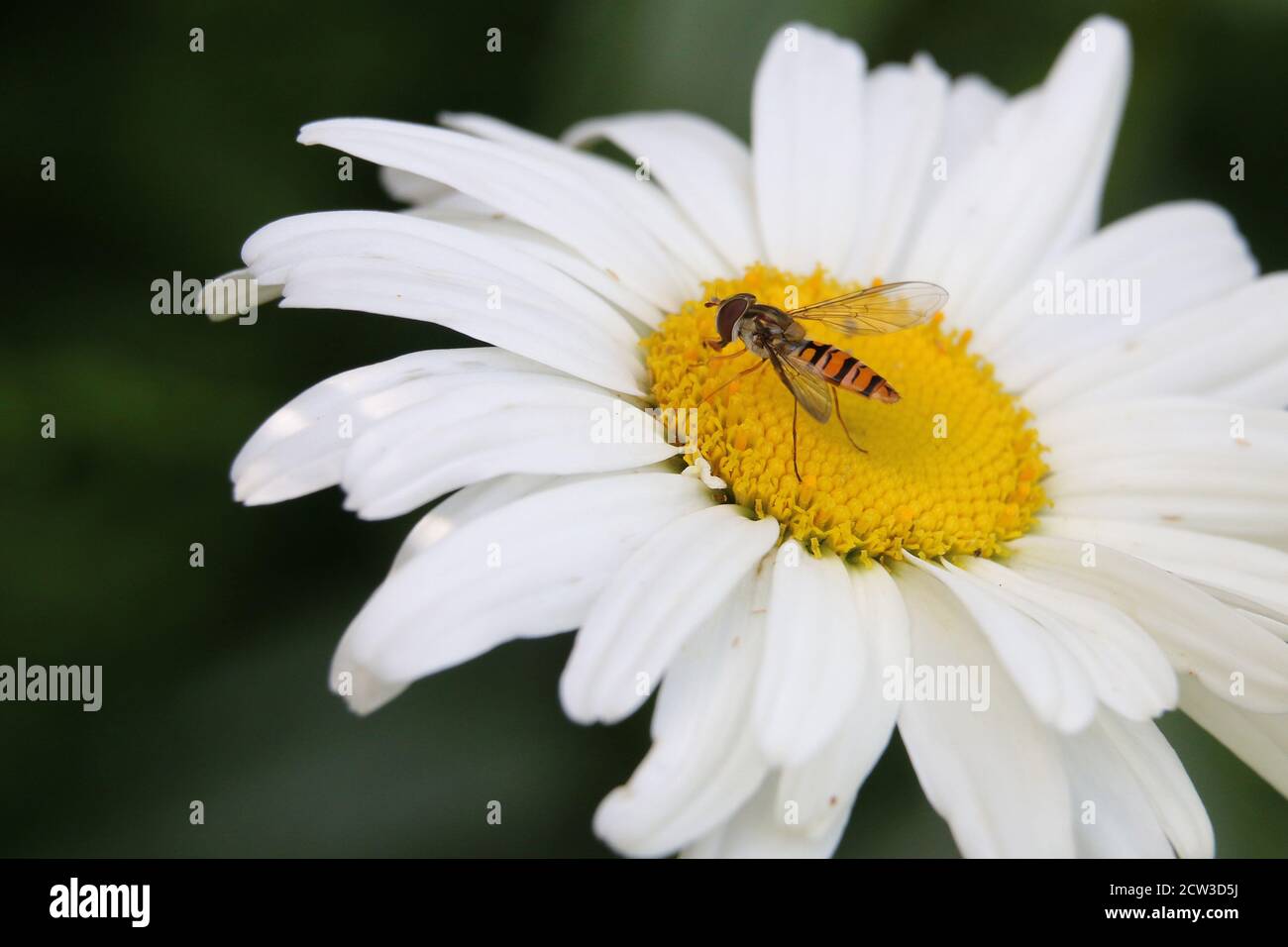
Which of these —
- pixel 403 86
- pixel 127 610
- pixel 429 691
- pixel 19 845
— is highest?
pixel 403 86

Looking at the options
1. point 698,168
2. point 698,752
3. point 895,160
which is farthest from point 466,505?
point 895,160

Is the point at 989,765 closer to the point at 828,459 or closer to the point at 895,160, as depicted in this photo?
the point at 828,459

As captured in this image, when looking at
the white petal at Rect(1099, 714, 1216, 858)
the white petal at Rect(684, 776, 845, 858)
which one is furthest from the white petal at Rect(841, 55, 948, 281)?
the white petal at Rect(684, 776, 845, 858)

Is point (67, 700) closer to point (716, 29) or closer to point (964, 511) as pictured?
point (964, 511)

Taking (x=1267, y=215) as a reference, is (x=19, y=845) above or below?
below

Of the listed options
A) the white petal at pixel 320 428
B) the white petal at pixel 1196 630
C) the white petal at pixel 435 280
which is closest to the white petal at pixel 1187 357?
the white petal at pixel 1196 630

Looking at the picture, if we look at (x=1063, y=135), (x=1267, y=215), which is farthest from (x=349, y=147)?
(x=1267, y=215)
